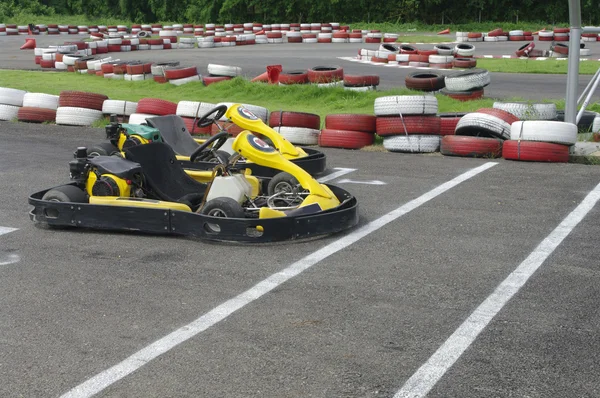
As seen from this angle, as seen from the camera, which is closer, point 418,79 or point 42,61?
point 418,79

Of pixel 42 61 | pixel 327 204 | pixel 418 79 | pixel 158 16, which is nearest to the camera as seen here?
pixel 327 204

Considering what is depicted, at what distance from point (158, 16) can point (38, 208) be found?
3782cm

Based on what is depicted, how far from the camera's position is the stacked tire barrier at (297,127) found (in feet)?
31.3

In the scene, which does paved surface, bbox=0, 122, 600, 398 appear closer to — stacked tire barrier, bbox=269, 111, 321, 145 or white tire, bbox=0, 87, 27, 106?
stacked tire barrier, bbox=269, 111, 321, 145

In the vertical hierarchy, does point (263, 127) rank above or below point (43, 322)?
above

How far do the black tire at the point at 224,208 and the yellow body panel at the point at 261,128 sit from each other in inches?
56.4

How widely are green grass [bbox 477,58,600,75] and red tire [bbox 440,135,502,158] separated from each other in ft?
27.5

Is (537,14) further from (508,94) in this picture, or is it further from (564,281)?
(564,281)

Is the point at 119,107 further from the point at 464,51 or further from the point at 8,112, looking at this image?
the point at 464,51

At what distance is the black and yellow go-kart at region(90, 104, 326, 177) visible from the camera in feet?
23.2

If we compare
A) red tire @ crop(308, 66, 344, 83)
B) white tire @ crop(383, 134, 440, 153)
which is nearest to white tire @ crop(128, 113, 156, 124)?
white tire @ crop(383, 134, 440, 153)

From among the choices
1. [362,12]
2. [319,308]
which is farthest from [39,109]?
[362,12]

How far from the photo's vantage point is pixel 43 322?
414cm

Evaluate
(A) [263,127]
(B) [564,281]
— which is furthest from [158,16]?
(B) [564,281]
